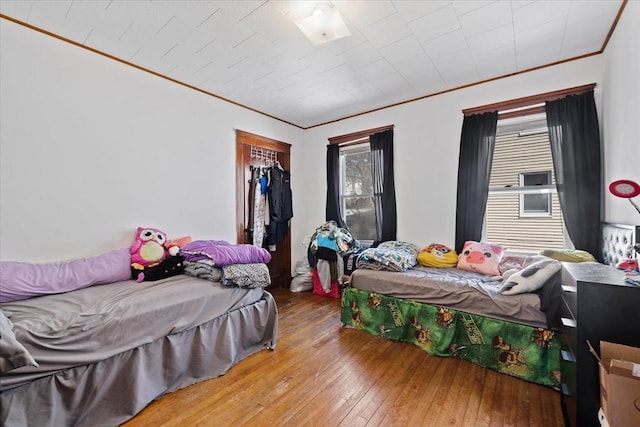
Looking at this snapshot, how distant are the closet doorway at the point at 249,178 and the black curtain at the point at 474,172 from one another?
7.93ft

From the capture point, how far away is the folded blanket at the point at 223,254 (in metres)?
2.27

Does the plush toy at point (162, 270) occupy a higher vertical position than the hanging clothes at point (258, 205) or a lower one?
lower

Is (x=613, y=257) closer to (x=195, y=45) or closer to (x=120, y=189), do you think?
(x=195, y=45)

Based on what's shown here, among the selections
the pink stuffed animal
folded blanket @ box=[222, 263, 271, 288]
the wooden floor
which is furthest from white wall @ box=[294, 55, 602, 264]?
the pink stuffed animal

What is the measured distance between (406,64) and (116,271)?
3167 millimetres

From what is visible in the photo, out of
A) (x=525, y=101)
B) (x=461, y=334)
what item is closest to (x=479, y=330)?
(x=461, y=334)

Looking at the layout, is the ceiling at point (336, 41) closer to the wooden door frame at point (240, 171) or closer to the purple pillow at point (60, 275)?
the wooden door frame at point (240, 171)

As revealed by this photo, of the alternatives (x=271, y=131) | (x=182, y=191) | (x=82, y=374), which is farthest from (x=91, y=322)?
(x=271, y=131)

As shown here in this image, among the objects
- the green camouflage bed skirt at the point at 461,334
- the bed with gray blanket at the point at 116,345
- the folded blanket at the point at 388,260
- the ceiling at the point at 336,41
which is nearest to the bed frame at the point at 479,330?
the green camouflage bed skirt at the point at 461,334

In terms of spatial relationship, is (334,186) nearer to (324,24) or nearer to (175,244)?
(175,244)

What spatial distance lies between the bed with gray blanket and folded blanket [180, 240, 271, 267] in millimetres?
220

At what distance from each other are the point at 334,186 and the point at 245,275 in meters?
2.21

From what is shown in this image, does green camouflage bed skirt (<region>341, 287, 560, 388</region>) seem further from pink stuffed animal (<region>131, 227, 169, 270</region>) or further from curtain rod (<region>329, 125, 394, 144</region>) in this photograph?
curtain rod (<region>329, 125, 394, 144</region>)

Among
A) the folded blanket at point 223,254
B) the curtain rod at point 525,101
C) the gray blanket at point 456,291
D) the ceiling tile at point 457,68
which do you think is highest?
the ceiling tile at point 457,68
